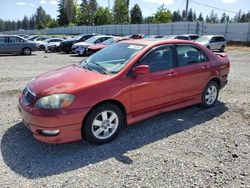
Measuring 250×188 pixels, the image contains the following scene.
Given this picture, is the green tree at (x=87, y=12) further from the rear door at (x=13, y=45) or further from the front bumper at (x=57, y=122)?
the front bumper at (x=57, y=122)

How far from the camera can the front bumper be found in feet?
12.6

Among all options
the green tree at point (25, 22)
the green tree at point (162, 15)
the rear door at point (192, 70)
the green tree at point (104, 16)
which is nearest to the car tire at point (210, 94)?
the rear door at point (192, 70)

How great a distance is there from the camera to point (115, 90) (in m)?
4.27

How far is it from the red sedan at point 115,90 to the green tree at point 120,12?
67096mm

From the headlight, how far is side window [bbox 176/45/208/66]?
2.42 meters

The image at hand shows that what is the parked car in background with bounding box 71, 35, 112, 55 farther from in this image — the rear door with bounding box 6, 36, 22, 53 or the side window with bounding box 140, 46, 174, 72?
the side window with bounding box 140, 46, 174, 72

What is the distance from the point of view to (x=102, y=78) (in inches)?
169

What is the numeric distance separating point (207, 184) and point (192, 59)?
291cm

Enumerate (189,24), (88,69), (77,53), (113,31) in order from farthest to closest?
(113,31) < (189,24) < (77,53) < (88,69)

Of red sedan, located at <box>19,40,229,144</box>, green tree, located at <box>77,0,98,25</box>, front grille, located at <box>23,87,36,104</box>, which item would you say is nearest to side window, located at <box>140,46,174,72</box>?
Answer: red sedan, located at <box>19,40,229,144</box>

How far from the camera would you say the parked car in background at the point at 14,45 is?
19906 millimetres

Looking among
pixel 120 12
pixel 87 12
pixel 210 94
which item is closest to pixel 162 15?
pixel 120 12

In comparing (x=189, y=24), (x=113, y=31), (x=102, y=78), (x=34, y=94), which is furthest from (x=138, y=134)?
(x=113, y=31)

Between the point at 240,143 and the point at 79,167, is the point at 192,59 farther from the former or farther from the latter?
the point at 79,167
